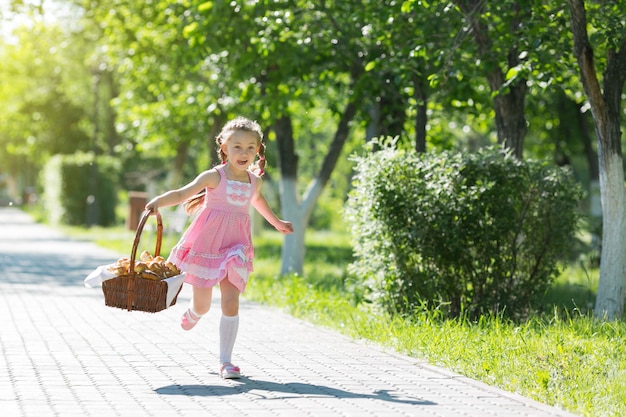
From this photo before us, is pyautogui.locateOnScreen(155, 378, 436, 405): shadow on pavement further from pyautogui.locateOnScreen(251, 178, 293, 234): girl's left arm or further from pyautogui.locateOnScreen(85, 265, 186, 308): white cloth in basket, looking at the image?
pyautogui.locateOnScreen(251, 178, 293, 234): girl's left arm

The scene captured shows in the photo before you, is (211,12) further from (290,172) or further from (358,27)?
(290,172)

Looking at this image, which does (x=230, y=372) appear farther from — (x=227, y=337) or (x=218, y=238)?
(x=218, y=238)

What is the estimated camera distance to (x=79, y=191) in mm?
40656

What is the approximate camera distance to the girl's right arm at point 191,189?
7641mm

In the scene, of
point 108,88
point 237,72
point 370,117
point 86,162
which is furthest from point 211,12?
point 108,88

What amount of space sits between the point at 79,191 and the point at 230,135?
110 feet

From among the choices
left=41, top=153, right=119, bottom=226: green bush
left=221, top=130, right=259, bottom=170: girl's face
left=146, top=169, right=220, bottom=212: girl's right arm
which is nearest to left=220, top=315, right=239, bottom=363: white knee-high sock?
left=146, top=169, right=220, bottom=212: girl's right arm

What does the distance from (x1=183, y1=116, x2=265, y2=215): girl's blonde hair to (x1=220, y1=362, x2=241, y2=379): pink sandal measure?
119 centimetres

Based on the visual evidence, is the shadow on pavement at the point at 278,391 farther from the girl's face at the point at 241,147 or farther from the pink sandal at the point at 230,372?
the girl's face at the point at 241,147

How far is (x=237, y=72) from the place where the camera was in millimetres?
16969

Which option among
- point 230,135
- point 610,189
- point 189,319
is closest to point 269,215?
point 230,135

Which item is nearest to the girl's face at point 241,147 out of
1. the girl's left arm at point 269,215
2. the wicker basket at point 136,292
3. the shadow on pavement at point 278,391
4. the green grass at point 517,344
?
the girl's left arm at point 269,215

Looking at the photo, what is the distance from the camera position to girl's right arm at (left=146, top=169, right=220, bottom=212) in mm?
7641

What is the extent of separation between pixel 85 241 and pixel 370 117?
48.2 ft
